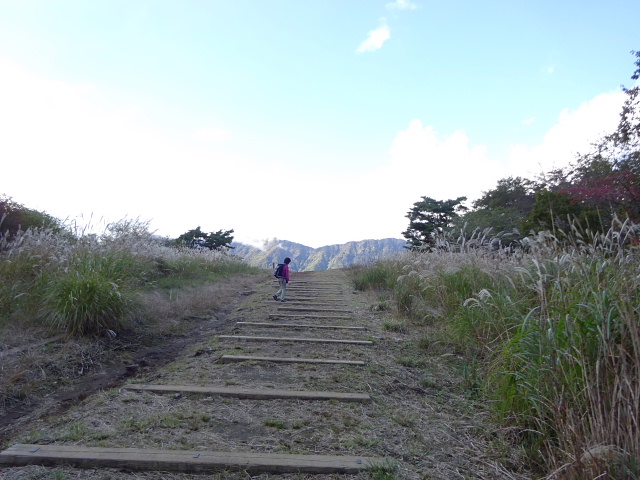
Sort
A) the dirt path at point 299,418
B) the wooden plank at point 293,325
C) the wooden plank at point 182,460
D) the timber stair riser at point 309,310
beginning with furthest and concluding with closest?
the timber stair riser at point 309,310, the wooden plank at point 293,325, the dirt path at point 299,418, the wooden plank at point 182,460

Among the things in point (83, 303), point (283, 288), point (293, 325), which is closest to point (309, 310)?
point (283, 288)

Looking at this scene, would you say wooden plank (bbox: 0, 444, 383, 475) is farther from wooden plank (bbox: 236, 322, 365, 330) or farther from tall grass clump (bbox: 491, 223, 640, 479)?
wooden plank (bbox: 236, 322, 365, 330)

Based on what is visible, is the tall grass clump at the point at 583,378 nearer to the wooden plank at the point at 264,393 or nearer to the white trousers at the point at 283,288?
the wooden plank at the point at 264,393

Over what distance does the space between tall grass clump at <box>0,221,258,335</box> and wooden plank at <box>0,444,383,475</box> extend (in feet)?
9.12

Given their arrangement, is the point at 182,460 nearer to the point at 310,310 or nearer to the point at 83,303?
the point at 83,303

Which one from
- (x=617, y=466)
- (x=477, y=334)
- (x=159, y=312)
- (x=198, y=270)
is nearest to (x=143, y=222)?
(x=159, y=312)

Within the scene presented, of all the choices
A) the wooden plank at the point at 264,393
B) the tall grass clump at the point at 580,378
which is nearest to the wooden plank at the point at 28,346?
the wooden plank at the point at 264,393

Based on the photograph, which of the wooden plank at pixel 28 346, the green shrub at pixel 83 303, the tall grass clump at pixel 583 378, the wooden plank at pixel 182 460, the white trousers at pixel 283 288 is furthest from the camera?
the white trousers at pixel 283 288

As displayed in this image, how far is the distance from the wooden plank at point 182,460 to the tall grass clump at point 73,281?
2.78 m

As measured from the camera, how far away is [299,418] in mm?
3131

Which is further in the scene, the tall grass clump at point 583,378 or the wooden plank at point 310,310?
the wooden plank at point 310,310

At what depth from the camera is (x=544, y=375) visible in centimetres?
252

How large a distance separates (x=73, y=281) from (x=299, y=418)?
11.6 ft

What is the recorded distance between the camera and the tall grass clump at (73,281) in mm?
5078
